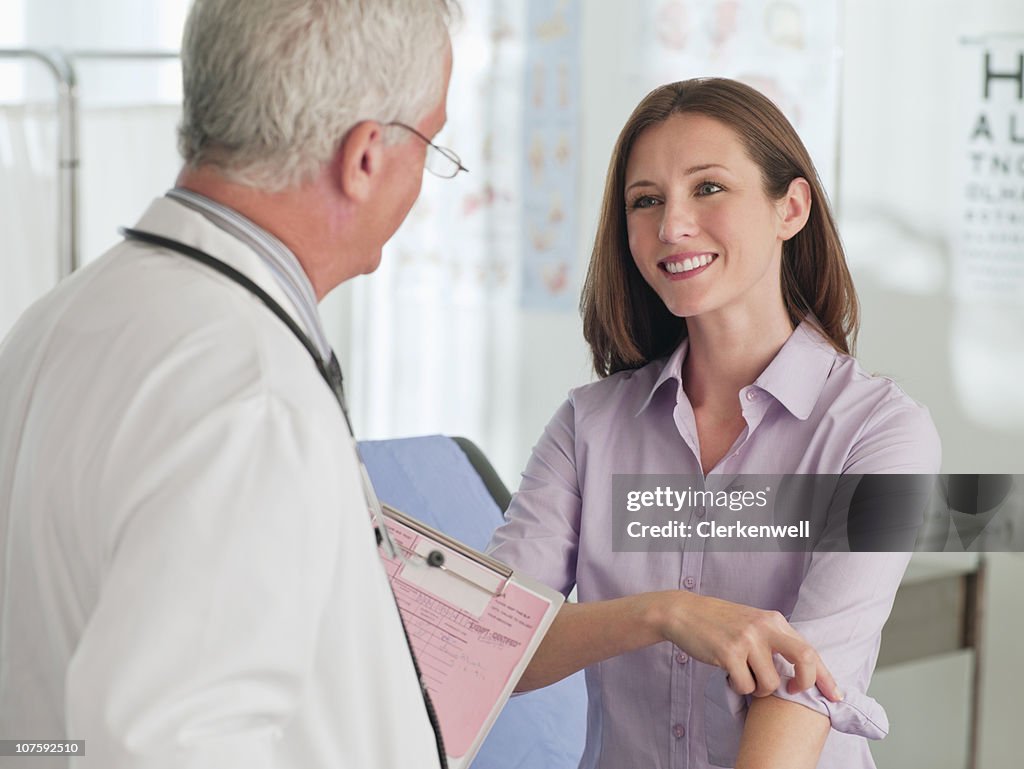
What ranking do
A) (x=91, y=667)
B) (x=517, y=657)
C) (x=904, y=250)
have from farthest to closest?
1. (x=904, y=250)
2. (x=517, y=657)
3. (x=91, y=667)

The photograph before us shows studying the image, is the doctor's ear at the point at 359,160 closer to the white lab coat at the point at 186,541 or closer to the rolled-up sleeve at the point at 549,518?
the white lab coat at the point at 186,541

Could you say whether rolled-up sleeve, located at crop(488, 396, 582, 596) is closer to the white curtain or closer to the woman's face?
the woman's face

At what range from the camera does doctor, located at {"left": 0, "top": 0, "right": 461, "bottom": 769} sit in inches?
22.3

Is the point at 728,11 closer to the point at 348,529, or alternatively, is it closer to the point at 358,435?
the point at 358,435

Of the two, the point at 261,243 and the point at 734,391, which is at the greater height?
the point at 261,243

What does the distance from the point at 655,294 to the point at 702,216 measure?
133 millimetres

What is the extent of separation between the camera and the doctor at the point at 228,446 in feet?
1.86

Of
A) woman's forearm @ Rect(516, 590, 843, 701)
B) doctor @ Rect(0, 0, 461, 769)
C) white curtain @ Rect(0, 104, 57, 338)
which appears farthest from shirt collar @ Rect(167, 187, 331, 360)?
white curtain @ Rect(0, 104, 57, 338)

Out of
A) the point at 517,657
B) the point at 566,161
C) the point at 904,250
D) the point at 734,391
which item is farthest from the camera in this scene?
the point at 566,161

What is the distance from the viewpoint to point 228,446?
0.58m

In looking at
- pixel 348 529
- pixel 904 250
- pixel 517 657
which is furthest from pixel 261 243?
pixel 904 250

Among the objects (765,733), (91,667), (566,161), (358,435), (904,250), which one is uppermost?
(566,161)

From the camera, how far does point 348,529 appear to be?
2.05 feet

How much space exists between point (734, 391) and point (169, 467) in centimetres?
64
